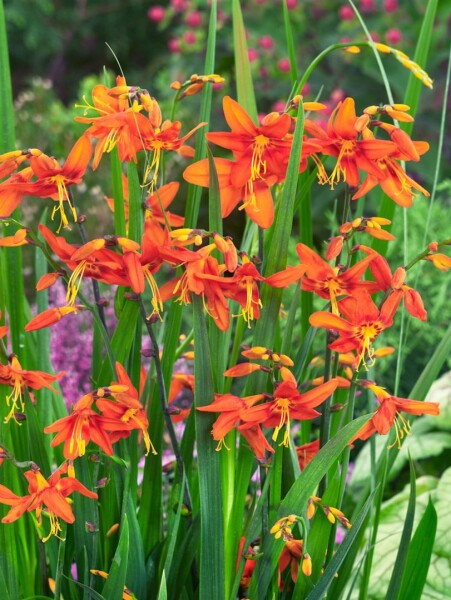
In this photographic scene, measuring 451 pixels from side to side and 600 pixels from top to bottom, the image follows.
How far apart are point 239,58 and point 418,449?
1129mm

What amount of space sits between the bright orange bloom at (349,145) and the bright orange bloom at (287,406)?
20 centimetres

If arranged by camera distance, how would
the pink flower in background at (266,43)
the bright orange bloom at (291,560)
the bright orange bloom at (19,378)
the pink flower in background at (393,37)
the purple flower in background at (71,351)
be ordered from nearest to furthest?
the bright orange bloom at (19,378) → the bright orange bloom at (291,560) → the purple flower in background at (71,351) → the pink flower in background at (393,37) → the pink flower in background at (266,43)

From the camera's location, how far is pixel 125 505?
0.93 meters

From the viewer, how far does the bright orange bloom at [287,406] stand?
853mm

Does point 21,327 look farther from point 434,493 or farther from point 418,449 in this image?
point 418,449

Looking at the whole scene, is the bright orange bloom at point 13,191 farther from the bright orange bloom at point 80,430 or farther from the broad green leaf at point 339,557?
the broad green leaf at point 339,557

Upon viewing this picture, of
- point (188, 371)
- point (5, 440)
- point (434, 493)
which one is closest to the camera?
point (5, 440)

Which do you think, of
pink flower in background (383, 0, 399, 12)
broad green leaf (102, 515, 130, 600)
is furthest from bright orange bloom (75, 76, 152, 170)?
pink flower in background (383, 0, 399, 12)

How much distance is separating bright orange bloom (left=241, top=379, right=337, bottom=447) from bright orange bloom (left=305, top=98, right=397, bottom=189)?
197mm

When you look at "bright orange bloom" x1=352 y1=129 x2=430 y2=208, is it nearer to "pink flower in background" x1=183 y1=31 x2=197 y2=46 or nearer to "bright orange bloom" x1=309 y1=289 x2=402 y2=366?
"bright orange bloom" x1=309 y1=289 x2=402 y2=366

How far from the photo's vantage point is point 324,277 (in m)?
0.87

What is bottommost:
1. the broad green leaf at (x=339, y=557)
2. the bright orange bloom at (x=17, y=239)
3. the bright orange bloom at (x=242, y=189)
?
the broad green leaf at (x=339, y=557)

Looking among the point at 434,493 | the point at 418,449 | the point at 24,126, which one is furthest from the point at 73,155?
the point at 24,126

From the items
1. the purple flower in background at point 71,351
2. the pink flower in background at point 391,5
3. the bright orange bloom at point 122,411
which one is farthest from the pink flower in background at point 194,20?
the bright orange bloom at point 122,411
